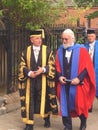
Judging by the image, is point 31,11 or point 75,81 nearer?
point 75,81

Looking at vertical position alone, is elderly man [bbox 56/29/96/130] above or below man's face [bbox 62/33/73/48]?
below

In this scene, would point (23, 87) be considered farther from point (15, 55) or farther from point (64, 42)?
point (15, 55)

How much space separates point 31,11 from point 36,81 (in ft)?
9.62

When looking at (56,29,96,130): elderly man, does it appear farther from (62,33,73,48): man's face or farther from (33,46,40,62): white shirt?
(33,46,40,62): white shirt

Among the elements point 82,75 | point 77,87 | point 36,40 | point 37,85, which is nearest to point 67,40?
point 36,40

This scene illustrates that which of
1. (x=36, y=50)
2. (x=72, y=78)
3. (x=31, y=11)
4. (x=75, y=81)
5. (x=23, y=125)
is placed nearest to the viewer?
(x=75, y=81)

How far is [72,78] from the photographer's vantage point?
7434 millimetres

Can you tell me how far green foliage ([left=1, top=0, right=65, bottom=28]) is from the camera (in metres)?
9.91

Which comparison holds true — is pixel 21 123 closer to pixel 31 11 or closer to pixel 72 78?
pixel 72 78

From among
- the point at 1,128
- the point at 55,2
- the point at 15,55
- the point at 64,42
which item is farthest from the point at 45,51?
the point at 55,2

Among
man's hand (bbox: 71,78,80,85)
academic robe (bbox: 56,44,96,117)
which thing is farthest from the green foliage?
man's hand (bbox: 71,78,80,85)

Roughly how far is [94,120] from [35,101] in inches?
61.0

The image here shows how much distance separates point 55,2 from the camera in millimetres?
11242

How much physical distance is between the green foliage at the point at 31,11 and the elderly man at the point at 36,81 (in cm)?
231
